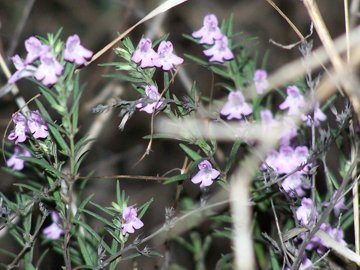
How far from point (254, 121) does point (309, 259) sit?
0.37 m

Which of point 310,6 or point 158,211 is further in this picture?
point 158,211

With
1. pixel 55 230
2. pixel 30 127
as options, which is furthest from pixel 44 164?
pixel 55 230

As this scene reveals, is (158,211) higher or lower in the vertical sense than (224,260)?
lower

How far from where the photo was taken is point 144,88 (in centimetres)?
146

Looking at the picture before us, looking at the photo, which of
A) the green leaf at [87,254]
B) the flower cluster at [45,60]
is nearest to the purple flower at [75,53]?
the flower cluster at [45,60]

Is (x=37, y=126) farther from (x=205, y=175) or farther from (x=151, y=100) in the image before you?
(x=205, y=175)

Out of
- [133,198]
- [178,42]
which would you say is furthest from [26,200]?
[178,42]

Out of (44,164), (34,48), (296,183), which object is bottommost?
(296,183)

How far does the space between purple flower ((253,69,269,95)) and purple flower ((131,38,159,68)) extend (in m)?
0.42

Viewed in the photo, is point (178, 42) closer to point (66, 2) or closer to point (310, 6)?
point (66, 2)

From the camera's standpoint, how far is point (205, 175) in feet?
4.84

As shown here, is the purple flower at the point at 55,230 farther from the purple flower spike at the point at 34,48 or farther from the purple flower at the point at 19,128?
the purple flower spike at the point at 34,48

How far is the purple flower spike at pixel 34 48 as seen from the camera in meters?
1.38

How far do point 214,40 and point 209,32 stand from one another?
23mm
